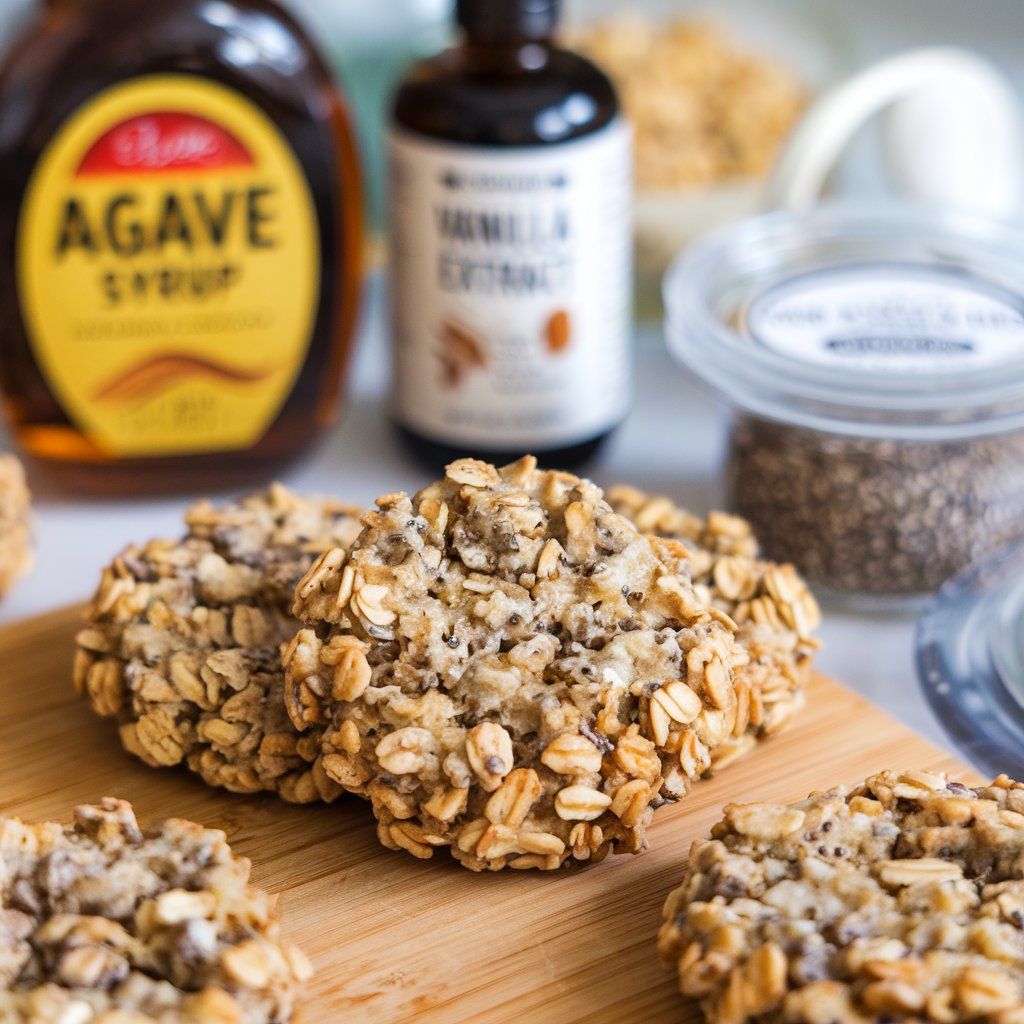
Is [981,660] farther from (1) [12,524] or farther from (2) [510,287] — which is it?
(1) [12,524]

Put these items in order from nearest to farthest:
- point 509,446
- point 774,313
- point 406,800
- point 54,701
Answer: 1. point 406,800
2. point 54,701
3. point 774,313
4. point 509,446

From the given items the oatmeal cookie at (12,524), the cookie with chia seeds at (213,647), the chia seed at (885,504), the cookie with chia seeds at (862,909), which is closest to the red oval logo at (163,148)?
the oatmeal cookie at (12,524)

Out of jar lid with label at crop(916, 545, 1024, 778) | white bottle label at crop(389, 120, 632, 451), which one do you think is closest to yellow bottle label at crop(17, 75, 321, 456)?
white bottle label at crop(389, 120, 632, 451)

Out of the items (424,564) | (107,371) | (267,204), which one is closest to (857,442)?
(424,564)

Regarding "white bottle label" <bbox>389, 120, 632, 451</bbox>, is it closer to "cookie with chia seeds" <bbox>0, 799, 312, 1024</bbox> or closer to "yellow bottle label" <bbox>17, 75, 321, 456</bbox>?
"yellow bottle label" <bbox>17, 75, 321, 456</bbox>

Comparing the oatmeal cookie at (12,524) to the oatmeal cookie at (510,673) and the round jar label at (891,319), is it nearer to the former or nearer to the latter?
the oatmeal cookie at (510,673)

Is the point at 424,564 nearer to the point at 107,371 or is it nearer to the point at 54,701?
the point at 54,701

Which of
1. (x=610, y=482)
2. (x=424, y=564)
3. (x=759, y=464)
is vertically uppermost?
(x=424, y=564)
